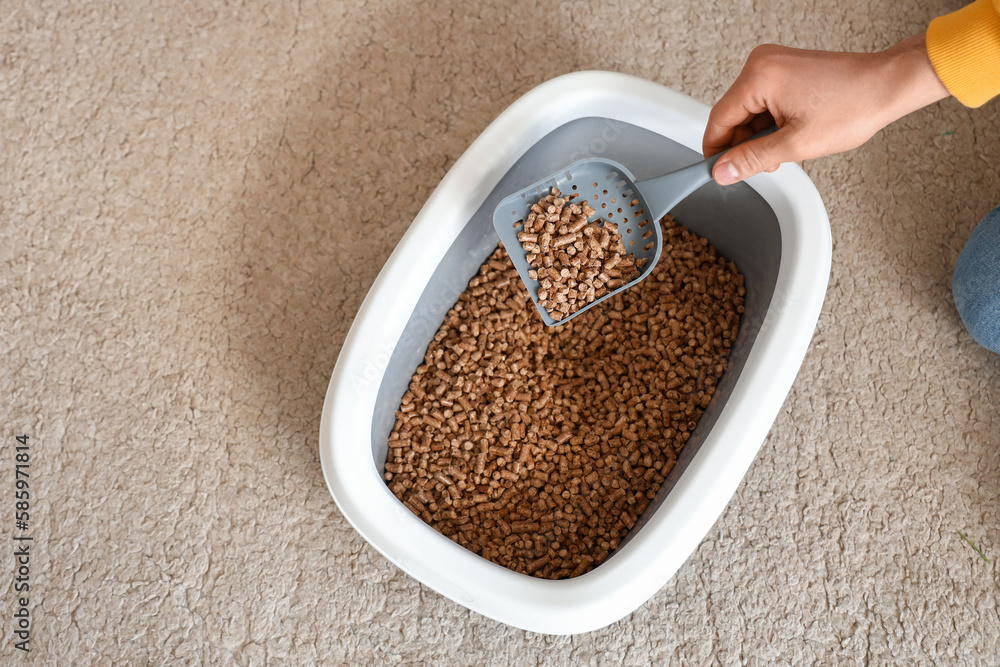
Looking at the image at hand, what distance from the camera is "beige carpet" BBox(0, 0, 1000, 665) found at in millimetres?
1097

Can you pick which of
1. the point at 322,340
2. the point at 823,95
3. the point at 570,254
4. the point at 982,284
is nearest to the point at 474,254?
the point at 570,254

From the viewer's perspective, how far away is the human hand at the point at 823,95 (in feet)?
2.49

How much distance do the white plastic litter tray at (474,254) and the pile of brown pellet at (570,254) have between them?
0.10 metres

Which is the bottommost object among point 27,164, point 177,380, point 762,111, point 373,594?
point 373,594

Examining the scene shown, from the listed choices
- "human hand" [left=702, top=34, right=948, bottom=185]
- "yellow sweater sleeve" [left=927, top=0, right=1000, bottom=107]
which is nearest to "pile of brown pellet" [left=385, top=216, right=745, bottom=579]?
"human hand" [left=702, top=34, right=948, bottom=185]

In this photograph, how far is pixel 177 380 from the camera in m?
1.16

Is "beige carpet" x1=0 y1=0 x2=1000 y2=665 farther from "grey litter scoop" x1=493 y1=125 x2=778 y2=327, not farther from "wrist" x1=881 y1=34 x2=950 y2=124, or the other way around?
"wrist" x1=881 y1=34 x2=950 y2=124

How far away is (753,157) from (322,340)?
74 centimetres

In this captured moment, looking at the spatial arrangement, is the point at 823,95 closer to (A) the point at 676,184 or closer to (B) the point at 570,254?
(A) the point at 676,184

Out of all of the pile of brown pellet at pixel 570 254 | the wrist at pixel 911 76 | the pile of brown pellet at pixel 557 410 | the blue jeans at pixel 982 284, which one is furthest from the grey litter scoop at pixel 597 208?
the blue jeans at pixel 982 284

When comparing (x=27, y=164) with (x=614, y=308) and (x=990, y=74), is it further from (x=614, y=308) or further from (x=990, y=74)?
(x=990, y=74)

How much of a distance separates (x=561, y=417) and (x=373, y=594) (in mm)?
420

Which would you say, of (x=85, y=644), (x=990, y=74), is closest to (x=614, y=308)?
(x=990, y=74)

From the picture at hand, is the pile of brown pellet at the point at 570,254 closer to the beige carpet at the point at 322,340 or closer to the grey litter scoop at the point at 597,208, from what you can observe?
the grey litter scoop at the point at 597,208
